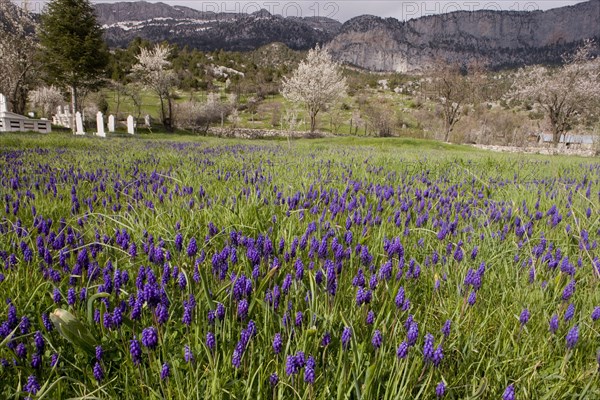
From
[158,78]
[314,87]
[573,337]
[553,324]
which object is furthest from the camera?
[158,78]

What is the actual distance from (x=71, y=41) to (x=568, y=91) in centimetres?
5903

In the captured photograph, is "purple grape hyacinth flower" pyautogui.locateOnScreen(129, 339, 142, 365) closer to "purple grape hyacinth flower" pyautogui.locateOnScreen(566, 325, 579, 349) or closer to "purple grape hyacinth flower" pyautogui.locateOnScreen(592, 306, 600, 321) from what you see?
"purple grape hyacinth flower" pyautogui.locateOnScreen(566, 325, 579, 349)

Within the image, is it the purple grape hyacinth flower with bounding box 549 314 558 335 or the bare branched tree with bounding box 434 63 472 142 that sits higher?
the bare branched tree with bounding box 434 63 472 142

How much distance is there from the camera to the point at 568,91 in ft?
148

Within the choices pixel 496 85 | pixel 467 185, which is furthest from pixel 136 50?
pixel 496 85

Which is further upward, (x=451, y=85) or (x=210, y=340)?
(x=451, y=85)

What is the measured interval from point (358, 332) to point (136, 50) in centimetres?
11600

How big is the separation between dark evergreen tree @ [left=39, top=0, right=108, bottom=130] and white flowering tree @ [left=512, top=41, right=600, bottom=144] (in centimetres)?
5403

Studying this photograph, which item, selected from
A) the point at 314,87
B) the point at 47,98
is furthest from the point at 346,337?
the point at 47,98

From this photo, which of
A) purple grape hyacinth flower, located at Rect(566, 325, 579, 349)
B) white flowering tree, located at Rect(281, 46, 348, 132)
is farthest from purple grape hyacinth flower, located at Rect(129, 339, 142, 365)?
white flowering tree, located at Rect(281, 46, 348, 132)

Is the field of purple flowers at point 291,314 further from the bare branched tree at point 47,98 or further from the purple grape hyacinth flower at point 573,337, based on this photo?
the bare branched tree at point 47,98

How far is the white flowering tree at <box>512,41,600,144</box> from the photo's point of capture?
45.2 metres

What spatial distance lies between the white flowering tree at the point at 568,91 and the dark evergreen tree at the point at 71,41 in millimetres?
→ 54028

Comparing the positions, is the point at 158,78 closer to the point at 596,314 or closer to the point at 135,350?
the point at 135,350
